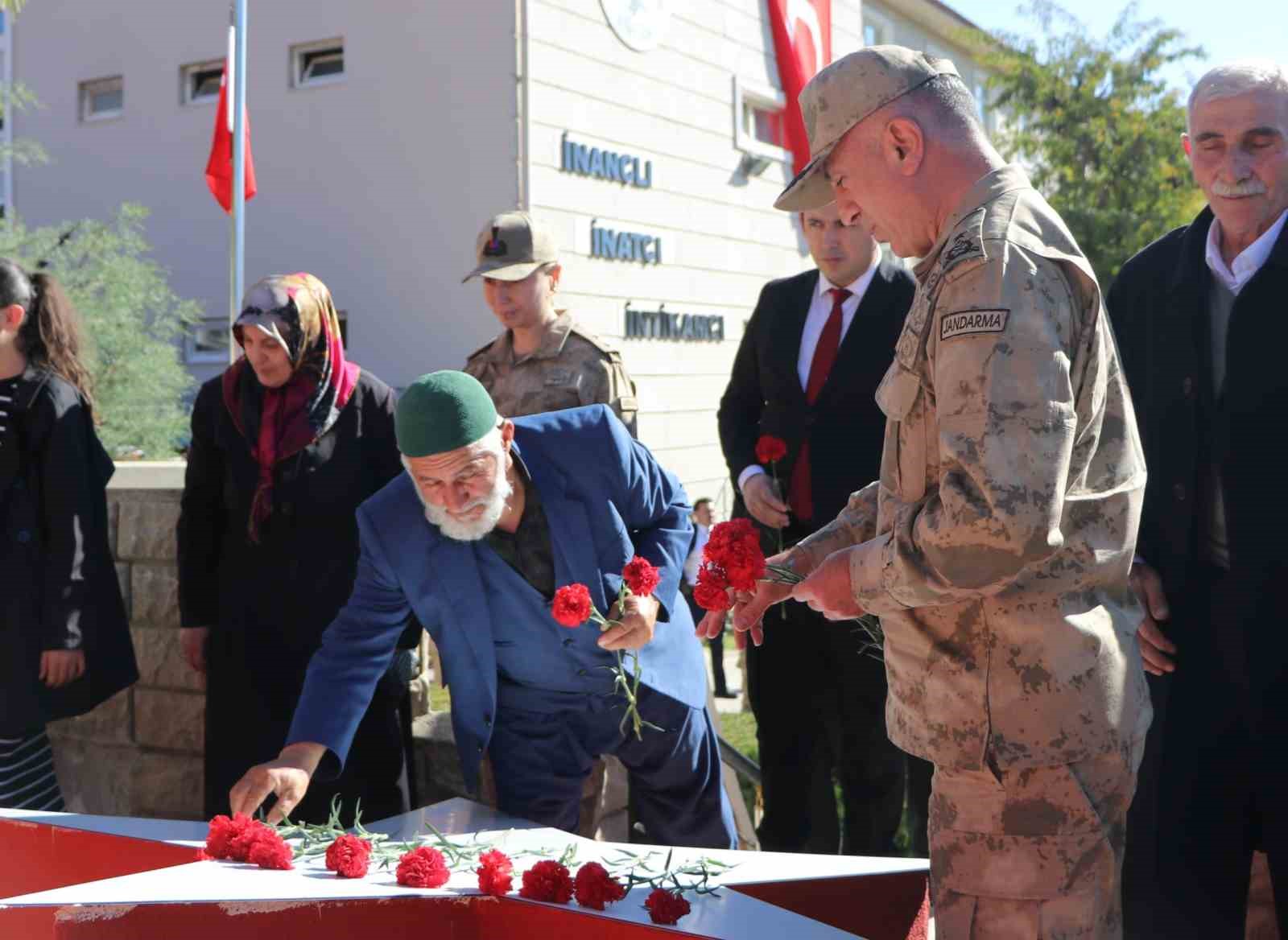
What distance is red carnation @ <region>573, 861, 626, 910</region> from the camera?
1.97 meters

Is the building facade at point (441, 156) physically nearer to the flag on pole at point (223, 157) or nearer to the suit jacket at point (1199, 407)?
the flag on pole at point (223, 157)

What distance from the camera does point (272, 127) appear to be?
457 inches

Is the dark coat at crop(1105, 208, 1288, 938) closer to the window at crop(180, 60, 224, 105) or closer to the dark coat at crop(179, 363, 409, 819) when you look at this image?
the dark coat at crop(179, 363, 409, 819)

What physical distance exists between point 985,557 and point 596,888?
83 cm

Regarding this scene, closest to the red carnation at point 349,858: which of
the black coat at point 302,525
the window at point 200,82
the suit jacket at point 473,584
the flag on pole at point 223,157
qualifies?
the suit jacket at point 473,584

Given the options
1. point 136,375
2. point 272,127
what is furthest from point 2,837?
point 272,127

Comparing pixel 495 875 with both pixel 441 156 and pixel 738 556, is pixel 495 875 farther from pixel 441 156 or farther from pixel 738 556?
pixel 441 156

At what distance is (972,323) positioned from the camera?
162 centimetres

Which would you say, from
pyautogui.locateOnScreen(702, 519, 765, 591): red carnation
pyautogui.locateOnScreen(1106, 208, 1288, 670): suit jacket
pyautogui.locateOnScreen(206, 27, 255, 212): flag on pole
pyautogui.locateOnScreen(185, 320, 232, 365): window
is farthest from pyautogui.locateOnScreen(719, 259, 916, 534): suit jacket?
pyautogui.locateOnScreen(185, 320, 232, 365): window

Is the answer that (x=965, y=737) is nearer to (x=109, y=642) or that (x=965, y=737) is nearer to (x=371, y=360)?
(x=109, y=642)

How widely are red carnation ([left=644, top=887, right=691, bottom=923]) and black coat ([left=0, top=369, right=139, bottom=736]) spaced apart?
2.58 m

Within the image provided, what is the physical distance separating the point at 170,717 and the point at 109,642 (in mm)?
698

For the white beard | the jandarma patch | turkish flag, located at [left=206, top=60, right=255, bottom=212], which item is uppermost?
turkish flag, located at [left=206, top=60, right=255, bottom=212]


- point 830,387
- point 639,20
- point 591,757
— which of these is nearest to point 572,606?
point 591,757
